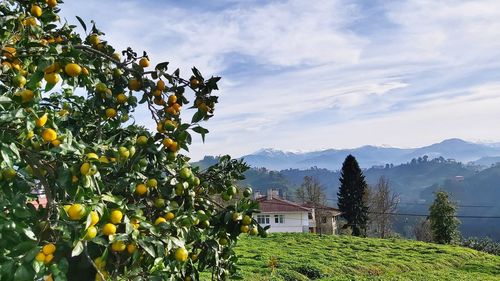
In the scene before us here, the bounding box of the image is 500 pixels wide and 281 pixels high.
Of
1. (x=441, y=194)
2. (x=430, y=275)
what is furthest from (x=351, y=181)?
(x=430, y=275)

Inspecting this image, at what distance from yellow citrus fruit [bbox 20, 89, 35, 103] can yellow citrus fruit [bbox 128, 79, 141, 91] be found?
102 cm

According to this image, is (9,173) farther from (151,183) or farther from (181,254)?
(151,183)

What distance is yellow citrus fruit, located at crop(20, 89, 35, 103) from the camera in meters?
1.97

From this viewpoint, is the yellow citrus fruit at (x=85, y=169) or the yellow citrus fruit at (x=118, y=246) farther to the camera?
the yellow citrus fruit at (x=118, y=246)

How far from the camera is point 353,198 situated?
125ft

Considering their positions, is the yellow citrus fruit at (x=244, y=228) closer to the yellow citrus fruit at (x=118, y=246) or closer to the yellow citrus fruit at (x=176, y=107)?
the yellow citrus fruit at (x=176, y=107)

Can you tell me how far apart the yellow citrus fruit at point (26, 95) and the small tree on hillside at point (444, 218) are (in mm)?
38242

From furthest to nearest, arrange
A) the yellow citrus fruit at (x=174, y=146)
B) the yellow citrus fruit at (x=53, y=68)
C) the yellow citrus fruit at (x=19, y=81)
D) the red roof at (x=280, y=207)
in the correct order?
the red roof at (x=280, y=207), the yellow citrus fruit at (x=174, y=146), the yellow citrus fruit at (x=19, y=81), the yellow citrus fruit at (x=53, y=68)

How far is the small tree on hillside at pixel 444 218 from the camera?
119 feet

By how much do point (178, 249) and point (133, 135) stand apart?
107 centimetres

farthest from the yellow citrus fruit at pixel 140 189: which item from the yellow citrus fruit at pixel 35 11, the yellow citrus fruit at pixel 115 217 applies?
the yellow citrus fruit at pixel 35 11

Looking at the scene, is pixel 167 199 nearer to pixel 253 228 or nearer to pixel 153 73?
pixel 253 228

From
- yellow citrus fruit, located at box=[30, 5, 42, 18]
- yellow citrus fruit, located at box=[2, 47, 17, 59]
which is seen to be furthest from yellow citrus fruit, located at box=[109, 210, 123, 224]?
yellow citrus fruit, located at box=[30, 5, 42, 18]

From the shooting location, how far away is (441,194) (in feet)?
121
